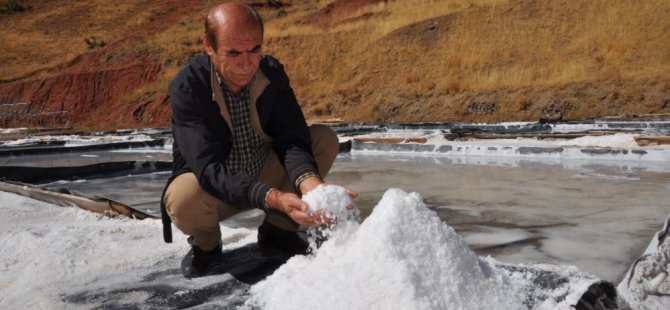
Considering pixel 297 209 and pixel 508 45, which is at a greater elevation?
pixel 508 45

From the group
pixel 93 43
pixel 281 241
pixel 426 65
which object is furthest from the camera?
pixel 93 43

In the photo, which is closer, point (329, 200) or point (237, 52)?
point (329, 200)

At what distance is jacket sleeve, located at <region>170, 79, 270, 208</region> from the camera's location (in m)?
1.45

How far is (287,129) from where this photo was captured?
1690 mm

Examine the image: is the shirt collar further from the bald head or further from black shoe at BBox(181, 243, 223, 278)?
black shoe at BBox(181, 243, 223, 278)

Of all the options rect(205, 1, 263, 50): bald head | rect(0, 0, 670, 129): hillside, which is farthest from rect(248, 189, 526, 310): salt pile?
rect(0, 0, 670, 129): hillside

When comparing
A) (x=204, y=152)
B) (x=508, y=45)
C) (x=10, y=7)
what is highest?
(x=10, y=7)

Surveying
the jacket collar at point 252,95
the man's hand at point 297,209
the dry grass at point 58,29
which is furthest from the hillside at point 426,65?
the man's hand at point 297,209

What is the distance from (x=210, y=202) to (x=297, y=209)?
0.38 m

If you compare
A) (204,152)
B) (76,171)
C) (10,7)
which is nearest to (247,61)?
(204,152)

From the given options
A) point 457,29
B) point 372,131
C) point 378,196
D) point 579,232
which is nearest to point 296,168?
point 579,232

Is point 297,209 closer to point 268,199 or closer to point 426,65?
point 268,199

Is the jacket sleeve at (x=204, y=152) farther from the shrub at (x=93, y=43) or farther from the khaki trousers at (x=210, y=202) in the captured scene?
the shrub at (x=93, y=43)

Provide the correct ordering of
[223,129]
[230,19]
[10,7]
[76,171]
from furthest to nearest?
[10,7]
[76,171]
[223,129]
[230,19]
